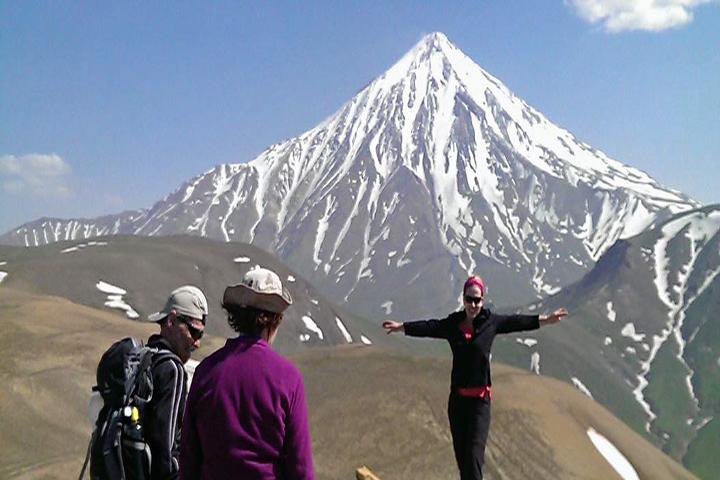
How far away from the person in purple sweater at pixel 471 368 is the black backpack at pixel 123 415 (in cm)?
372

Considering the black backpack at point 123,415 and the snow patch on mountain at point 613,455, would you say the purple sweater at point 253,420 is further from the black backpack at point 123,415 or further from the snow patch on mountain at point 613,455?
the snow patch on mountain at point 613,455

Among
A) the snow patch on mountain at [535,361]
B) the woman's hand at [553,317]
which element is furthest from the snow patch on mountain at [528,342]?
the woman's hand at [553,317]

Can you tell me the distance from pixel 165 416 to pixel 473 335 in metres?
4.18

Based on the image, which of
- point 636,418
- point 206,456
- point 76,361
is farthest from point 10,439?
point 636,418

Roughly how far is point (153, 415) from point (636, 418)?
18128 centimetres

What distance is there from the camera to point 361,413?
24.2m

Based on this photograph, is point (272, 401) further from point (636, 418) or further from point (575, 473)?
point (636, 418)

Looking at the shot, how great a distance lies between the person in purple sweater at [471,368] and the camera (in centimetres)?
839

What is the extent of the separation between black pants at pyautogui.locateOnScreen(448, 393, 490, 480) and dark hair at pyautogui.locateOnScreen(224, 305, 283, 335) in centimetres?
431

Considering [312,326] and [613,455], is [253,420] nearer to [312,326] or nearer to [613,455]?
[613,455]

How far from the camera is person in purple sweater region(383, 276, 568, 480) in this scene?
8391 mm

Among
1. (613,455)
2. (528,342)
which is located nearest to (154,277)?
(613,455)

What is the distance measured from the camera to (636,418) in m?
170

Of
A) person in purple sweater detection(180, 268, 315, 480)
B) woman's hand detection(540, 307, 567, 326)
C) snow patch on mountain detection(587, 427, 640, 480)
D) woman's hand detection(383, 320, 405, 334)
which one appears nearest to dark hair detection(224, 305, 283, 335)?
person in purple sweater detection(180, 268, 315, 480)
